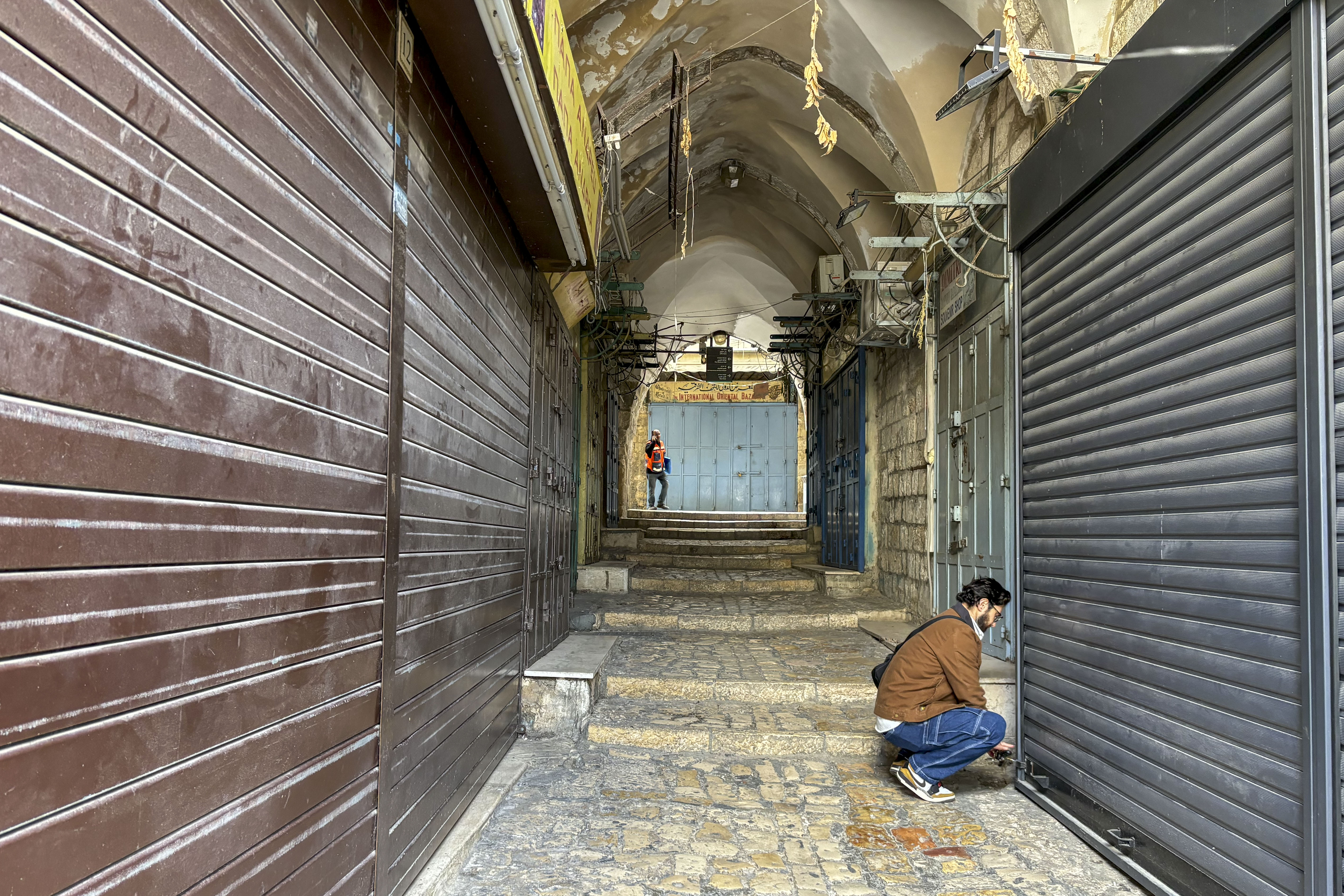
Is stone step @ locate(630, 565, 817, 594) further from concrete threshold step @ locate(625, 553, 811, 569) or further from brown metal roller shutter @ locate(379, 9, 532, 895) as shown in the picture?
brown metal roller shutter @ locate(379, 9, 532, 895)

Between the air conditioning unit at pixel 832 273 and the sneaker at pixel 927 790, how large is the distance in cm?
736

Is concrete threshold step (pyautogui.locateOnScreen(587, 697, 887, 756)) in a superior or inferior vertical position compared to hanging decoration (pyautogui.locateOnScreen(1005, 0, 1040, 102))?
inferior

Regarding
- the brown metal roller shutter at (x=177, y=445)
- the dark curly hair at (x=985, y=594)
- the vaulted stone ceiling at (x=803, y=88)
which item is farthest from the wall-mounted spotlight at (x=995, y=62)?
the brown metal roller shutter at (x=177, y=445)

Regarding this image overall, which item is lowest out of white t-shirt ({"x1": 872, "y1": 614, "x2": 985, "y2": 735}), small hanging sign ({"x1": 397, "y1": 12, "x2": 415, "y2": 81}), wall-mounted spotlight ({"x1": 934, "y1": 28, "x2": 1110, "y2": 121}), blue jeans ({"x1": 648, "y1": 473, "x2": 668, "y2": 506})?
white t-shirt ({"x1": 872, "y1": 614, "x2": 985, "y2": 735})

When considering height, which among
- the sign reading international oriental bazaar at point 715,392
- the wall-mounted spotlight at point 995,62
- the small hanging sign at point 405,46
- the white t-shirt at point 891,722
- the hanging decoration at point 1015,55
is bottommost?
the white t-shirt at point 891,722

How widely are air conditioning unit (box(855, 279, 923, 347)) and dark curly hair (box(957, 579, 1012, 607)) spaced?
13.3 ft

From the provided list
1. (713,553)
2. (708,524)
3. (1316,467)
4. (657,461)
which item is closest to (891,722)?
(1316,467)

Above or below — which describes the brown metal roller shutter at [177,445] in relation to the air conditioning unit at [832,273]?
below

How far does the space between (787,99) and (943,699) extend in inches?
280

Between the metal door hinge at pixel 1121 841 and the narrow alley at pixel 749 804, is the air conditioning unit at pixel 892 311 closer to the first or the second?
the narrow alley at pixel 749 804

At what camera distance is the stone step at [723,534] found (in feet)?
48.5

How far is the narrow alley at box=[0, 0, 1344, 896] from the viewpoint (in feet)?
4.41

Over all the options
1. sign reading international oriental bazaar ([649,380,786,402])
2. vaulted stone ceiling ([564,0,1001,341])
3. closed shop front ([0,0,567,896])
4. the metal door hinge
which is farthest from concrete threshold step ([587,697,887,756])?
sign reading international oriental bazaar ([649,380,786,402])

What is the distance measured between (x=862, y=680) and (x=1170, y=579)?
3234 mm
